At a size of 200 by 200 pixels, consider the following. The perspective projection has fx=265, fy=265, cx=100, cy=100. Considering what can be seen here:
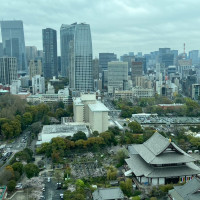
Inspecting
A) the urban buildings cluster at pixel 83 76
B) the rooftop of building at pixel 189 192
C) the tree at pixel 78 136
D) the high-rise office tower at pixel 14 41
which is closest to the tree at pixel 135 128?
the tree at pixel 78 136

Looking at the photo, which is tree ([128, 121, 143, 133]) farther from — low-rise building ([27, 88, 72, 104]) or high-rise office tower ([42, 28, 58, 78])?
high-rise office tower ([42, 28, 58, 78])

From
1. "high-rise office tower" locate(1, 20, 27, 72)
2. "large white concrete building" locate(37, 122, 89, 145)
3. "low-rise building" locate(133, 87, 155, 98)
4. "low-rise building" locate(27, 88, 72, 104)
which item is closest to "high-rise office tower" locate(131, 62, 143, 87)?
"low-rise building" locate(133, 87, 155, 98)

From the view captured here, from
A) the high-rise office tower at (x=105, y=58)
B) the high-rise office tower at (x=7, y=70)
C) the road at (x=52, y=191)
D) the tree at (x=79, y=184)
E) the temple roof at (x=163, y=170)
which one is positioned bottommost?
the road at (x=52, y=191)

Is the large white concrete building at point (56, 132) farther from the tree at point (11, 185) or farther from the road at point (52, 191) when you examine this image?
the tree at point (11, 185)

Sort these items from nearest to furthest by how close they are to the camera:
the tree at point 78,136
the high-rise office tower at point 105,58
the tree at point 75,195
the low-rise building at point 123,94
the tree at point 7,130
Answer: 1. the tree at point 75,195
2. the tree at point 78,136
3. the tree at point 7,130
4. the low-rise building at point 123,94
5. the high-rise office tower at point 105,58

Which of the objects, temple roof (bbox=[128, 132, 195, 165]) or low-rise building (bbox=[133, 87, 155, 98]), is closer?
temple roof (bbox=[128, 132, 195, 165])

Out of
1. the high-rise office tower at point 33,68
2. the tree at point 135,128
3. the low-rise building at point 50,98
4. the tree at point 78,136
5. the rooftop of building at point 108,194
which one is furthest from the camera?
the high-rise office tower at point 33,68

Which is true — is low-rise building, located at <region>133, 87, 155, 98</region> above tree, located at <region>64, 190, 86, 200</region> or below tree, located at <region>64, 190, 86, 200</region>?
above

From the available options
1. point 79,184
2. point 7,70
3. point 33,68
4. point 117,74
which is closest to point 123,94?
point 117,74
